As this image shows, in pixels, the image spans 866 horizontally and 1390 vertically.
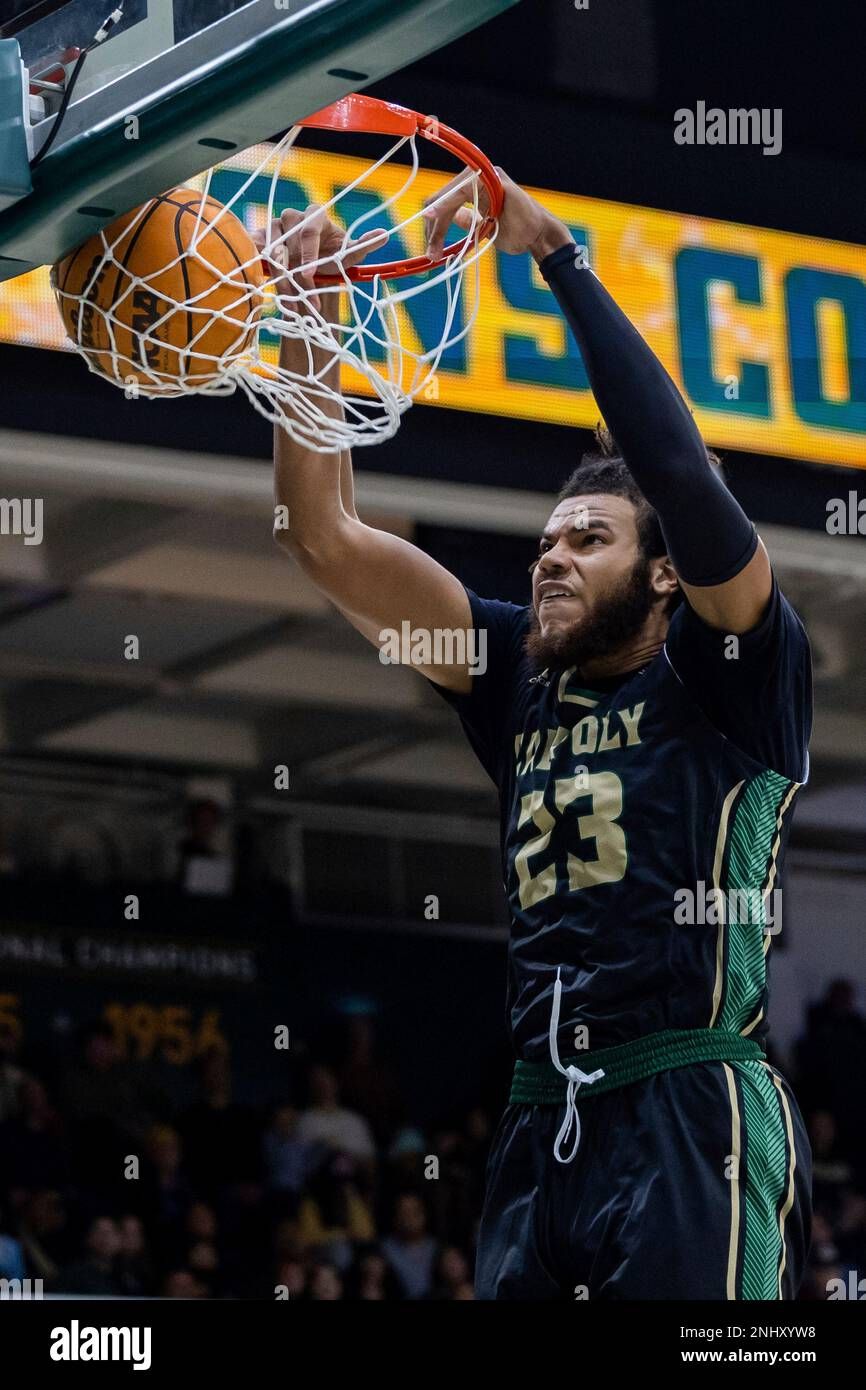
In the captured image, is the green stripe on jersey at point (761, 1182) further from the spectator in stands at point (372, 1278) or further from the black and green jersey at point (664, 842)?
the spectator in stands at point (372, 1278)

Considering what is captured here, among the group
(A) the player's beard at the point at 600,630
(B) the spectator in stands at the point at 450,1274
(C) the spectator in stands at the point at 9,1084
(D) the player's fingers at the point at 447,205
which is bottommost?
(B) the spectator in stands at the point at 450,1274

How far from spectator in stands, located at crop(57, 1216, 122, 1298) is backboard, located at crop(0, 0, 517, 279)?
622 cm

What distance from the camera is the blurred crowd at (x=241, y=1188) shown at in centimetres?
918

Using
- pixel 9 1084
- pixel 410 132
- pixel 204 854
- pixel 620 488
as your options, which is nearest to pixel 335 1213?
pixel 9 1084

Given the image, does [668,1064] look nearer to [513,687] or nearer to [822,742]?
[513,687]

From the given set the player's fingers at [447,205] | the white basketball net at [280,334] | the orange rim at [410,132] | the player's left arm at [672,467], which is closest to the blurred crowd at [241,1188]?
the white basketball net at [280,334]

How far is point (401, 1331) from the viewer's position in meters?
3.48

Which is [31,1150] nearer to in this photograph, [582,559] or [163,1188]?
[163,1188]

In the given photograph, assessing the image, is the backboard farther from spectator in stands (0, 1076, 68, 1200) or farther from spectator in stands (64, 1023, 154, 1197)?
spectator in stands (64, 1023, 154, 1197)

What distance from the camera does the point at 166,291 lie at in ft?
11.3

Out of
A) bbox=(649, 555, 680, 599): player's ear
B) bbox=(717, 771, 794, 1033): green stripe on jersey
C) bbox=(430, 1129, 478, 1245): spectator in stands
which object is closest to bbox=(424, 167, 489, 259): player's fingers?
bbox=(649, 555, 680, 599): player's ear

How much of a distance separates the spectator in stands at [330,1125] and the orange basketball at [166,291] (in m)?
7.43

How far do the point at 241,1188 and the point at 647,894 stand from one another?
7273 mm

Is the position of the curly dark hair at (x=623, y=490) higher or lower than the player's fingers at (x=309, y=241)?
lower
